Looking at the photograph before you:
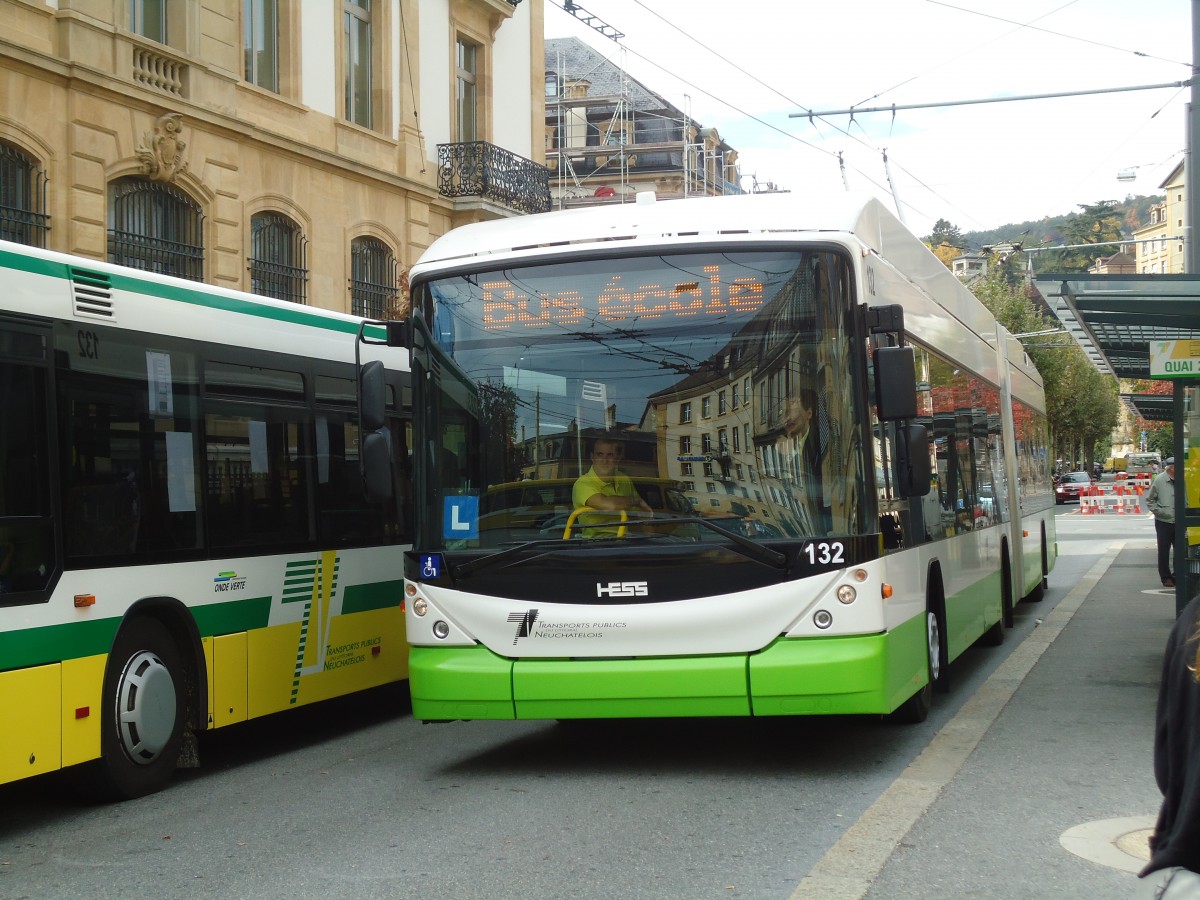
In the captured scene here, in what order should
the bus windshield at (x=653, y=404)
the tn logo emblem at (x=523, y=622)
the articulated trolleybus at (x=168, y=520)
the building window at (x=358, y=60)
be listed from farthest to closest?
the building window at (x=358, y=60)
the tn logo emblem at (x=523, y=622)
the bus windshield at (x=653, y=404)
the articulated trolleybus at (x=168, y=520)

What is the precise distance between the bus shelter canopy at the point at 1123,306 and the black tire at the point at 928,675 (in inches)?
98.8

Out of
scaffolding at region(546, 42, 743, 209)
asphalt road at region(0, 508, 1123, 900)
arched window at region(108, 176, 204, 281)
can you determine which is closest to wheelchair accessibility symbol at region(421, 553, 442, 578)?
asphalt road at region(0, 508, 1123, 900)

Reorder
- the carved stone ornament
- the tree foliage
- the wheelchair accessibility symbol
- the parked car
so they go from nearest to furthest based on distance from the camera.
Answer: the wheelchair accessibility symbol, the carved stone ornament, the parked car, the tree foliage

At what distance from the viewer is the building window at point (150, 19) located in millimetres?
19250

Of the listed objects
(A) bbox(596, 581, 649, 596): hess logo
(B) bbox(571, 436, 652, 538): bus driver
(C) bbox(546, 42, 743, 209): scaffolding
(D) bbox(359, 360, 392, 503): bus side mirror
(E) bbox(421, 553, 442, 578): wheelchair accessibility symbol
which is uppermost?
(C) bbox(546, 42, 743, 209): scaffolding

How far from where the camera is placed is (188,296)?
350 inches

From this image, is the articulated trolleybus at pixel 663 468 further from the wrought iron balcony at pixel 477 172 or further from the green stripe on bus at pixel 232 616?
the wrought iron balcony at pixel 477 172

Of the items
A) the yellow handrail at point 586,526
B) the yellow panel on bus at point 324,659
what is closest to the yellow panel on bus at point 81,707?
the yellow panel on bus at point 324,659

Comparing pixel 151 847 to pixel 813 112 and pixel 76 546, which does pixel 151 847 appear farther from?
pixel 813 112

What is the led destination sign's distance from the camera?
314 inches

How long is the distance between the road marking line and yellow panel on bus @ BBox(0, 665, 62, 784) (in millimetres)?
3562

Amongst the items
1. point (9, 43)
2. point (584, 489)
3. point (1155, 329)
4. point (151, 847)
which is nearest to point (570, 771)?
point (584, 489)

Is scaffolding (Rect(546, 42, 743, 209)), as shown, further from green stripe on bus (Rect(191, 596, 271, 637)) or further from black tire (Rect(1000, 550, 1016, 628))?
green stripe on bus (Rect(191, 596, 271, 637))

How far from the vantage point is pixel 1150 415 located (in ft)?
80.0
